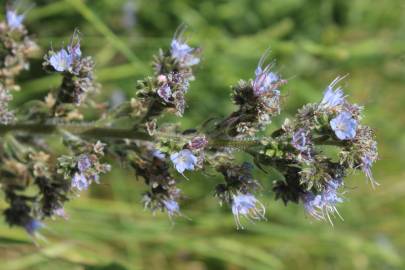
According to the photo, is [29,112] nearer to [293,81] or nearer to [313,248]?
[293,81]

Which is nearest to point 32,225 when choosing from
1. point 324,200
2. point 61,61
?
point 61,61

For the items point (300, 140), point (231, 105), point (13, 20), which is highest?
point (231, 105)

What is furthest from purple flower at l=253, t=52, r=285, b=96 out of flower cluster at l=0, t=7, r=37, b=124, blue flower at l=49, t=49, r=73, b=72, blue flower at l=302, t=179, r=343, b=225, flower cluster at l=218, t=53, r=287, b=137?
flower cluster at l=0, t=7, r=37, b=124

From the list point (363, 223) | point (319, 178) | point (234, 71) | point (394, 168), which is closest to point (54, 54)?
point (319, 178)

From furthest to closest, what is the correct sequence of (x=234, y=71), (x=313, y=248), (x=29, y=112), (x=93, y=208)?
(x=313, y=248)
(x=234, y=71)
(x=93, y=208)
(x=29, y=112)

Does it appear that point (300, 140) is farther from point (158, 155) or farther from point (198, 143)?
point (158, 155)

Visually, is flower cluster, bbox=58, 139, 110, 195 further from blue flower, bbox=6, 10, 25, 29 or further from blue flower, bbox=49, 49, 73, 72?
blue flower, bbox=6, 10, 25, 29

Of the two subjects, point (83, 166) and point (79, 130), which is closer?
point (83, 166)
